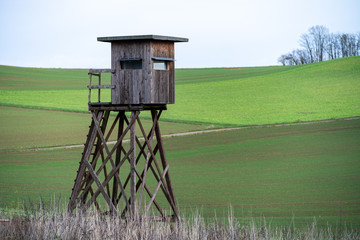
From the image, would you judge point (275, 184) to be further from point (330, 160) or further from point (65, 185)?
point (65, 185)

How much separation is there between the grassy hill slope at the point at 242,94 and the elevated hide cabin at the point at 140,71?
1290 inches

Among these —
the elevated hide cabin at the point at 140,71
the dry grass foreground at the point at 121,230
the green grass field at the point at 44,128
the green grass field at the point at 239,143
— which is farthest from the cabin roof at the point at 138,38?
the green grass field at the point at 44,128

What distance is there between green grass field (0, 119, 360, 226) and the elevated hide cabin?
196 inches

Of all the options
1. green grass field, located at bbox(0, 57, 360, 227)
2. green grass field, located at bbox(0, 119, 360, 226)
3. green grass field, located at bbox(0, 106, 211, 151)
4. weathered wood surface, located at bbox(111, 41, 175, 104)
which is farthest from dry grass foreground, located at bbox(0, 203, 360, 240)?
green grass field, located at bbox(0, 106, 211, 151)

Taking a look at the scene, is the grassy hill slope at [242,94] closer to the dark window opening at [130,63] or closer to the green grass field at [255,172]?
the green grass field at [255,172]

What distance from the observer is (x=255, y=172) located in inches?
1231

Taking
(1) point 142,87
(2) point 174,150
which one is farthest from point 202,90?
(1) point 142,87

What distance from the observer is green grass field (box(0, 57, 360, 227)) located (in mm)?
24391

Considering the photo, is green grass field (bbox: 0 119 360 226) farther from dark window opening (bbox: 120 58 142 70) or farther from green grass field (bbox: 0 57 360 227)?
dark window opening (bbox: 120 58 142 70)

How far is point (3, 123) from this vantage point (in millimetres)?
52031

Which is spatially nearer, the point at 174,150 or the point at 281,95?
the point at 174,150

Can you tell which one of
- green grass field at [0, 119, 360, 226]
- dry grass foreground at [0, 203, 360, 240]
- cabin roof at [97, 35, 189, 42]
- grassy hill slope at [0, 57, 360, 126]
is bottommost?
green grass field at [0, 119, 360, 226]

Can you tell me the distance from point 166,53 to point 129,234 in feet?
24.3

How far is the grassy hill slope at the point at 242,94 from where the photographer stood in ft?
182
